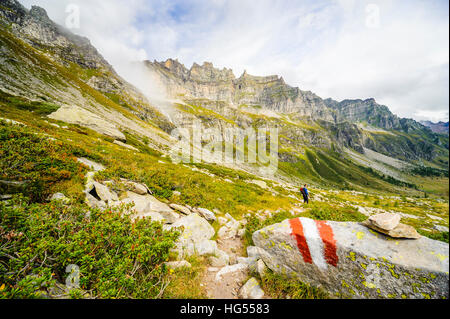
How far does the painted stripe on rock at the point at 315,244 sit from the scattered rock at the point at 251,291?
185cm

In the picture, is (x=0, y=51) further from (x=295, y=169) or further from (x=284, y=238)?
(x=295, y=169)

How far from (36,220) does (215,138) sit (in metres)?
182

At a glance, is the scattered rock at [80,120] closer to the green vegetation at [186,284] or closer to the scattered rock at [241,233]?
the scattered rock at [241,233]

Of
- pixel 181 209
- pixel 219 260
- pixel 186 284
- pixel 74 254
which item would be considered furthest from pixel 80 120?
pixel 186 284

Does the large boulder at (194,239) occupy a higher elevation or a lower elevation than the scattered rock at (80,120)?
lower

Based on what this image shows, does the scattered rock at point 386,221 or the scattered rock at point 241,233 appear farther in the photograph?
the scattered rock at point 241,233

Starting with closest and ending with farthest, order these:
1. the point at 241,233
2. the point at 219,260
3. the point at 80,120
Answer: the point at 219,260
the point at 241,233
the point at 80,120

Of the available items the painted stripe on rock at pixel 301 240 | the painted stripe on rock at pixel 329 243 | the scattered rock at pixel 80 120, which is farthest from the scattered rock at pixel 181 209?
the scattered rock at pixel 80 120

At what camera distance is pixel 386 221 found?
4.53 meters

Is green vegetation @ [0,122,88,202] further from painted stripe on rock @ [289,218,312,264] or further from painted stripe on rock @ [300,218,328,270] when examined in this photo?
painted stripe on rock @ [300,218,328,270]

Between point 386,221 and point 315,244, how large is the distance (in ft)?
6.59

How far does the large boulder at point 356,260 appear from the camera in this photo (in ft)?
12.1

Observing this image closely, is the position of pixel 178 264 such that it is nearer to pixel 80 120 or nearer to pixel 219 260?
pixel 219 260
